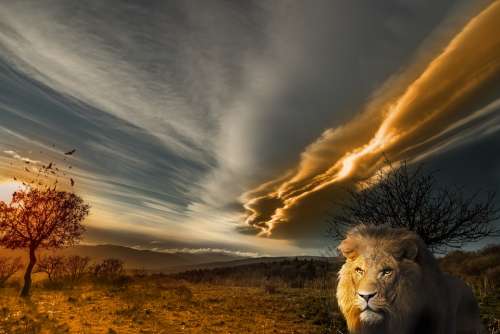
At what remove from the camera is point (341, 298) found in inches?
233

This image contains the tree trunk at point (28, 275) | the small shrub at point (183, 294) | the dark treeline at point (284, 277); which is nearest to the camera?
the small shrub at point (183, 294)

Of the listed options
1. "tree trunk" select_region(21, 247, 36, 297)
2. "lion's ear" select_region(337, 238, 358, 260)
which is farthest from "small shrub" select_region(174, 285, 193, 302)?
"lion's ear" select_region(337, 238, 358, 260)

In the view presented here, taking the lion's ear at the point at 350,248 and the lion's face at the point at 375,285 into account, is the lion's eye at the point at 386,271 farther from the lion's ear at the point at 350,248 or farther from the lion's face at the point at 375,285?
the lion's ear at the point at 350,248

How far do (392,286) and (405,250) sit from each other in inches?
23.1

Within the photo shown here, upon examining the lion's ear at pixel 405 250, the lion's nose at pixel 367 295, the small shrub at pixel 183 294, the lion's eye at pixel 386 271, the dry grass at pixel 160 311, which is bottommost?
the dry grass at pixel 160 311

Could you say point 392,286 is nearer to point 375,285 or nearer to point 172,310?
point 375,285

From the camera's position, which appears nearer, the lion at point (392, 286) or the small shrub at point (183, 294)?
the lion at point (392, 286)

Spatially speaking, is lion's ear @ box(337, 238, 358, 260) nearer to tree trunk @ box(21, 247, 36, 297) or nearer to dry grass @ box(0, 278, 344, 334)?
dry grass @ box(0, 278, 344, 334)

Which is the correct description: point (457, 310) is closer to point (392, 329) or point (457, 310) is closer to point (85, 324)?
point (392, 329)

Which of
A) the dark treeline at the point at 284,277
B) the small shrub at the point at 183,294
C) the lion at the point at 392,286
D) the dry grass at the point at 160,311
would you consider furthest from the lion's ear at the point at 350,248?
the dark treeline at the point at 284,277

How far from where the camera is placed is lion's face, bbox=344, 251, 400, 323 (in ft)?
16.9

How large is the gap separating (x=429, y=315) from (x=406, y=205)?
13500mm

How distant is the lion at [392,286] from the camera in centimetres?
518

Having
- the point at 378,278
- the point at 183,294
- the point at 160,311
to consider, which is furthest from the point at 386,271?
the point at 183,294
